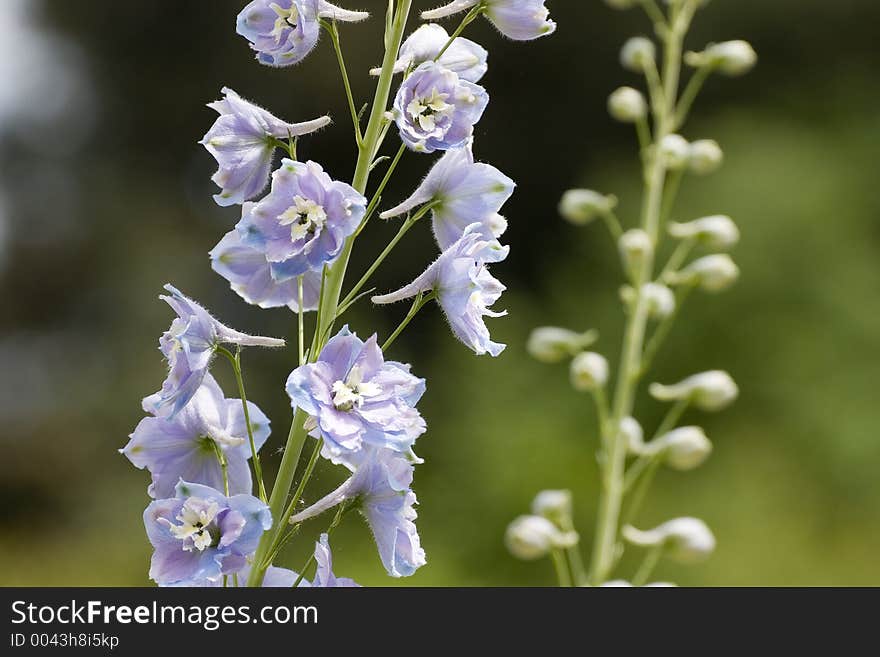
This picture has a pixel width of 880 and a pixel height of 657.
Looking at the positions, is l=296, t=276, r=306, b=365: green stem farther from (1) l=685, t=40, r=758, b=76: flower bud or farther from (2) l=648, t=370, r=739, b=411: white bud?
(1) l=685, t=40, r=758, b=76: flower bud

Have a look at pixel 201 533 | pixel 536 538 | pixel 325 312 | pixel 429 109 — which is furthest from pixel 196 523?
pixel 536 538

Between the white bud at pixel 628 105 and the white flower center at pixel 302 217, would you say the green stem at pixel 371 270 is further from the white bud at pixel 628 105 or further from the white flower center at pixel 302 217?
the white bud at pixel 628 105

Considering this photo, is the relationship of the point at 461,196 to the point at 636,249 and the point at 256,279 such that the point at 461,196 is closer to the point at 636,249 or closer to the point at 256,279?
the point at 256,279

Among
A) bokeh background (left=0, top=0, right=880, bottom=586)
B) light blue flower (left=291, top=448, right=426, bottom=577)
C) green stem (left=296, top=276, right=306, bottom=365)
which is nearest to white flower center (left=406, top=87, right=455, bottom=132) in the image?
green stem (left=296, top=276, right=306, bottom=365)

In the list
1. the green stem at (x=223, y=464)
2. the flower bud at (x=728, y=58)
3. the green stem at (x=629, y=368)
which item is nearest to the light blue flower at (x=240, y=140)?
the green stem at (x=223, y=464)

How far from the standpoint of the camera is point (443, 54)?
1188 mm

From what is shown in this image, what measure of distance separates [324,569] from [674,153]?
4.91 feet

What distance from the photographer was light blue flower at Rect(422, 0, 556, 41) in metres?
1.20

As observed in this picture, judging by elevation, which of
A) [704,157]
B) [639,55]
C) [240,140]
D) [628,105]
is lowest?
[240,140]

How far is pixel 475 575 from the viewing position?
4.96 metres

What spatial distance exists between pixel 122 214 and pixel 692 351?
511 centimetres

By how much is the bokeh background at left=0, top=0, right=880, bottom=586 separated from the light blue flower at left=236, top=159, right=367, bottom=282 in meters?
3.79

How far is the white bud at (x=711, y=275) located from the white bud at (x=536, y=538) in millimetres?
597

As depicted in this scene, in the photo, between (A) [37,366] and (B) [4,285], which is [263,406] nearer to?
(A) [37,366]
